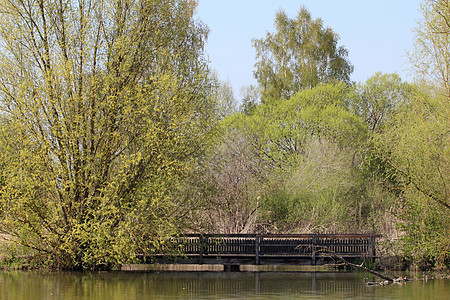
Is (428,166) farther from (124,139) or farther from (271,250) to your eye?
(124,139)

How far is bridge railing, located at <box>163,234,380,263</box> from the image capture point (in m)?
24.5

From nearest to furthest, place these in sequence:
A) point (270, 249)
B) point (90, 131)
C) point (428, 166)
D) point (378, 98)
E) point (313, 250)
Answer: point (428, 166)
point (90, 131)
point (313, 250)
point (270, 249)
point (378, 98)

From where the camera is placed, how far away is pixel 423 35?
20234 millimetres

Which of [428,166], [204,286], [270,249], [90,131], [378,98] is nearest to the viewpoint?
[204,286]

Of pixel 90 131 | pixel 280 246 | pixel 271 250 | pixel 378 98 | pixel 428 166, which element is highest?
pixel 378 98

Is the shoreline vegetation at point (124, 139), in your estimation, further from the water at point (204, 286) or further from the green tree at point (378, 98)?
the green tree at point (378, 98)

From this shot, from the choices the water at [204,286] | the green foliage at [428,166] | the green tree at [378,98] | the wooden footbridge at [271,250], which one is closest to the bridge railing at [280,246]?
the wooden footbridge at [271,250]

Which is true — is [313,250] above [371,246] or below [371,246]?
below

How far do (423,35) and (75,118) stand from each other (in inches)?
448

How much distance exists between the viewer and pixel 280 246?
24734mm

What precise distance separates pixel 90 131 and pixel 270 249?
8.11 m

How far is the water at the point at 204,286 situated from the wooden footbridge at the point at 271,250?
1089 mm

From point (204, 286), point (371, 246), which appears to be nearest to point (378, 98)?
point (371, 246)

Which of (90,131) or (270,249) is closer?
(90,131)
